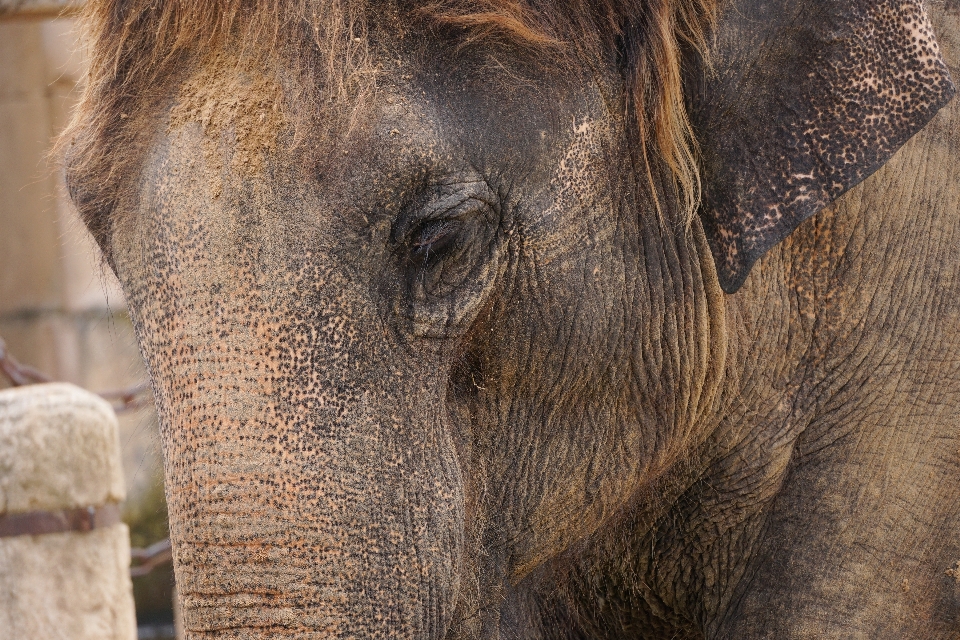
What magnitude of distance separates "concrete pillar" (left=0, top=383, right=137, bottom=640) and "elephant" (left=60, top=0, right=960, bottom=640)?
1.60 m

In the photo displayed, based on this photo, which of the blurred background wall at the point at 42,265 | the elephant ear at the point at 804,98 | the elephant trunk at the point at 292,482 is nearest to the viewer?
the elephant trunk at the point at 292,482

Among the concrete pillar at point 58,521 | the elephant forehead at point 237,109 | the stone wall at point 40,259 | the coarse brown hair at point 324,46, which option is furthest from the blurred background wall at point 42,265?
the elephant forehead at point 237,109

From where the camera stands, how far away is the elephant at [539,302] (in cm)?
163

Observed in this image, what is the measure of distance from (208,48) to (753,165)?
0.85 meters

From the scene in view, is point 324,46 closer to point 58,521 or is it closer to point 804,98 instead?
point 804,98

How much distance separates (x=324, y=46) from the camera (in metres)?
1.69

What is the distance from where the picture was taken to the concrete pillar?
3.42 metres

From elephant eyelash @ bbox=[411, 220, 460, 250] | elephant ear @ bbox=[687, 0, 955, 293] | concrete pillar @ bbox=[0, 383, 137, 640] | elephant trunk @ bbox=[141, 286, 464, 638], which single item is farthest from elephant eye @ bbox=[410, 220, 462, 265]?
concrete pillar @ bbox=[0, 383, 137, 640]

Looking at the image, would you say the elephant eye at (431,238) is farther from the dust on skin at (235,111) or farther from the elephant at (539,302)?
the dust on skin at (235,111)

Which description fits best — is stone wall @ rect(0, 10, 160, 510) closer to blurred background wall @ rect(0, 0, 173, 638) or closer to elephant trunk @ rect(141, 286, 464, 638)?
blurred background wall @ rect(0, 0, 173, 638)

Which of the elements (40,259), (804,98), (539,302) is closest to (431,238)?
(539,302)

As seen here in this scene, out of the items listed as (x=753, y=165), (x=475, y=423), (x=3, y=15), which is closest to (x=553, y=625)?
(x=475, y=423)

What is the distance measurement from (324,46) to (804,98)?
0.76 metres

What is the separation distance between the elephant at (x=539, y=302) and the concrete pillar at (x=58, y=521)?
1602 millimetres
